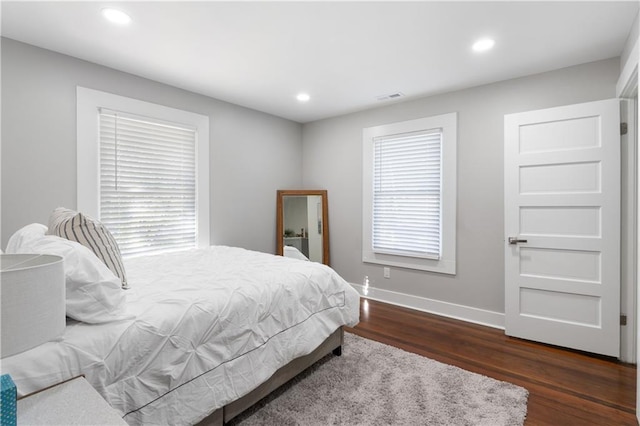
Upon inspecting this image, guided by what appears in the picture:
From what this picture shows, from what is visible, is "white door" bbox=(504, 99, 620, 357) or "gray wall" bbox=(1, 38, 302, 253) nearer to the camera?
"gray wall" bbox=(1, 38, 302, 253)

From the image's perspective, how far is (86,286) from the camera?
126 cm

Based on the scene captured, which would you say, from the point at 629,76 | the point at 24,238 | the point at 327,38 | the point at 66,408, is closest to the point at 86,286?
the point at 66,408

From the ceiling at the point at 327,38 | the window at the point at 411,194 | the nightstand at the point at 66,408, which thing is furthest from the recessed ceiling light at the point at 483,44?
the nightstand at the point at 66,408

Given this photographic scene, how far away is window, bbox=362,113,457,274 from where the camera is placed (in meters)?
3.52

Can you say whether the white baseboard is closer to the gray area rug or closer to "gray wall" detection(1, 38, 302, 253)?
the gray area rug

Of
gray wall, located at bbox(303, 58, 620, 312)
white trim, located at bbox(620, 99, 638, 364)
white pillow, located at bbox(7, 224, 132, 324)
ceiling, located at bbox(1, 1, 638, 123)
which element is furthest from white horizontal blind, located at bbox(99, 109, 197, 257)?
white trim, located at bbox(620, 99, 638, 364)

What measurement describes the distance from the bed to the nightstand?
0.19 metres

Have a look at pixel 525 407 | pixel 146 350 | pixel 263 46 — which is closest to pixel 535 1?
pixel 263 46

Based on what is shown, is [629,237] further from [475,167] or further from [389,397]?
[389,397]

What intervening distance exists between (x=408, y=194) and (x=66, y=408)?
356 centimetres

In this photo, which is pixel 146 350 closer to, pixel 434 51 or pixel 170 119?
pixel 170 119

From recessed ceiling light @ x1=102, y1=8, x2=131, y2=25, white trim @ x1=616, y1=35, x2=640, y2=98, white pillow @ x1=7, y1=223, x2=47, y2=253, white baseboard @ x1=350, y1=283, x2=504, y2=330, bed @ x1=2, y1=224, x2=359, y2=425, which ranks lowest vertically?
white baseboard @ x1=350, y1=283, x2=504, y2=330

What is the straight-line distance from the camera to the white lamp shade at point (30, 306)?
0.71 meters

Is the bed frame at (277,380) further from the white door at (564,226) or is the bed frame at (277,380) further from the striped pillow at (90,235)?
the white door at (564,226)
